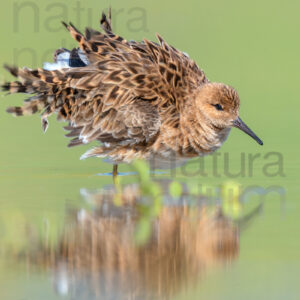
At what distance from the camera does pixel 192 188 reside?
909cm

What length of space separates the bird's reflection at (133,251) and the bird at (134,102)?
1867mm

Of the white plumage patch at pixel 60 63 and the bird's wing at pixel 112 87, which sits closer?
the bird's wing at pixel 112 87

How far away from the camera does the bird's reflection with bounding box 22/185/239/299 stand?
5898 millimetres

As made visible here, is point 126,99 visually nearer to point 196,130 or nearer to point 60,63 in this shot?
point 196,130

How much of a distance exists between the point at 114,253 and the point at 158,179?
11.1 feet

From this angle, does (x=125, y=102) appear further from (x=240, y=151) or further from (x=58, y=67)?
(x=240, y=151)

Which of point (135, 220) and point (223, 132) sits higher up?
point (223, 132)

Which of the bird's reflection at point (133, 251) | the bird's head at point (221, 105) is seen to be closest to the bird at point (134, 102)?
the bird's head at point (221, 105)

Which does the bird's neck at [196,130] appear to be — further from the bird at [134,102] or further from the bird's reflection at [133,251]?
the bird's reflection at [133,251]

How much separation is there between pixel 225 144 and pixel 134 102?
2.73 meters

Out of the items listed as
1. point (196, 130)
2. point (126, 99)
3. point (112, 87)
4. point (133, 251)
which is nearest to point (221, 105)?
point (196, 130)

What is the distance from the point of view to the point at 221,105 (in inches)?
400

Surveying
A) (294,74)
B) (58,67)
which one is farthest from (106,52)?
(294,74)

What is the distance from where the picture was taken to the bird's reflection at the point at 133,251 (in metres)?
5.90
